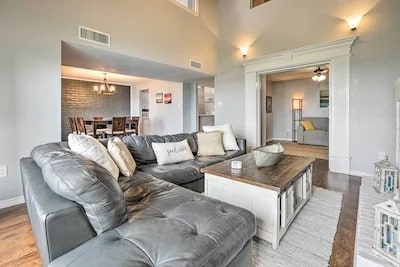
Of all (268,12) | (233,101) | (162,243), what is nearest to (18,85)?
(162,243)

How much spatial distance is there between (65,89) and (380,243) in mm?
8508

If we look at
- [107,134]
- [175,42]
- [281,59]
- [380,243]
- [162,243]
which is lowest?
[380,243]

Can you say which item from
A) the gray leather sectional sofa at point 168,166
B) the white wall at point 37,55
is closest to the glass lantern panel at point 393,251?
the gray leather sectional sofa at point 168,166

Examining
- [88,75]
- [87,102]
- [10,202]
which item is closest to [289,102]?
[88,75]

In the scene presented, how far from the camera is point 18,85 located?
8.40 feet

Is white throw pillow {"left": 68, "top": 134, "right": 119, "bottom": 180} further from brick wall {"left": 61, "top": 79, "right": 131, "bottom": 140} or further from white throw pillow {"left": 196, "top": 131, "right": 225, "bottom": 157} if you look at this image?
brick wall {"left": 61, "top": 79, "right": 131, "bottom": 140}

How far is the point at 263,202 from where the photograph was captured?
66.2 inches

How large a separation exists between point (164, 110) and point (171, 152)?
5.18 meters

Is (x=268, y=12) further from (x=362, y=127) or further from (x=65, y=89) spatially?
(x=65, y=89)

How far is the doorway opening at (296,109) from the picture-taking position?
7261 mm

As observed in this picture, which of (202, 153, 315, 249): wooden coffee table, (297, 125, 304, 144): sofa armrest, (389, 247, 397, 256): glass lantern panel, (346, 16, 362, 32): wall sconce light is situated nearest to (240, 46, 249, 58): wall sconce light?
(346, 16, 362, 32): wall sconce light

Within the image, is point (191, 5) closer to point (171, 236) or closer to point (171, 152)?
point (171, 152)

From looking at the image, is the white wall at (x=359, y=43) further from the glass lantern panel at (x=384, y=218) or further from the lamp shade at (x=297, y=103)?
the lamp shade at (x=297, y=103)

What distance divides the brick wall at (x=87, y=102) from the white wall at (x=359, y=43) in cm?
575
